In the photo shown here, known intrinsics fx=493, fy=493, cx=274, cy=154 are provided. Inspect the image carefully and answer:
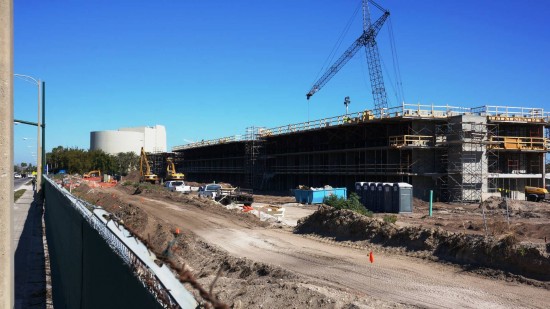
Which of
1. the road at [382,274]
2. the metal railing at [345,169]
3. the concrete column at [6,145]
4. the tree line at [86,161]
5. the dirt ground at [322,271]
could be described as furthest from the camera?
the tree line at [86,161]

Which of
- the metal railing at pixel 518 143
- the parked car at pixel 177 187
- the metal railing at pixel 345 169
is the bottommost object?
the parked car at pixel 177 187

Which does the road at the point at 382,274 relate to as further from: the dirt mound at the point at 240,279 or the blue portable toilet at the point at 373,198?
the blue portable toilet at the point at 373,198

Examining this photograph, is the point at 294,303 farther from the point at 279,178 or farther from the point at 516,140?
the point at 279,178

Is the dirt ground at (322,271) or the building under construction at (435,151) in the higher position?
the building under construction at (435,151)

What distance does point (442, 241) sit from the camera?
55.2 ft

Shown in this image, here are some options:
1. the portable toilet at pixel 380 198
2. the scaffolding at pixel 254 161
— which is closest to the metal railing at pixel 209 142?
the scaffolding at pixel 254 161

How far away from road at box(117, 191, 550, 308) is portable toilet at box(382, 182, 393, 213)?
516 inches

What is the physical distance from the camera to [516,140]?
48.9 meters

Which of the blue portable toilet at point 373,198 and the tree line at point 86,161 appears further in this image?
the tree line at point 86,161

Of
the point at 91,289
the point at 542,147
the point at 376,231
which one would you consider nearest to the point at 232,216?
the point at 376,231

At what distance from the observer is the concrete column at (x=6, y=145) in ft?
14.6

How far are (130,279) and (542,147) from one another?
54.5 m

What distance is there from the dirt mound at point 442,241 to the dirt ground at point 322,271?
345mm

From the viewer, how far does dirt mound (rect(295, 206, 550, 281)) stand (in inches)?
538
